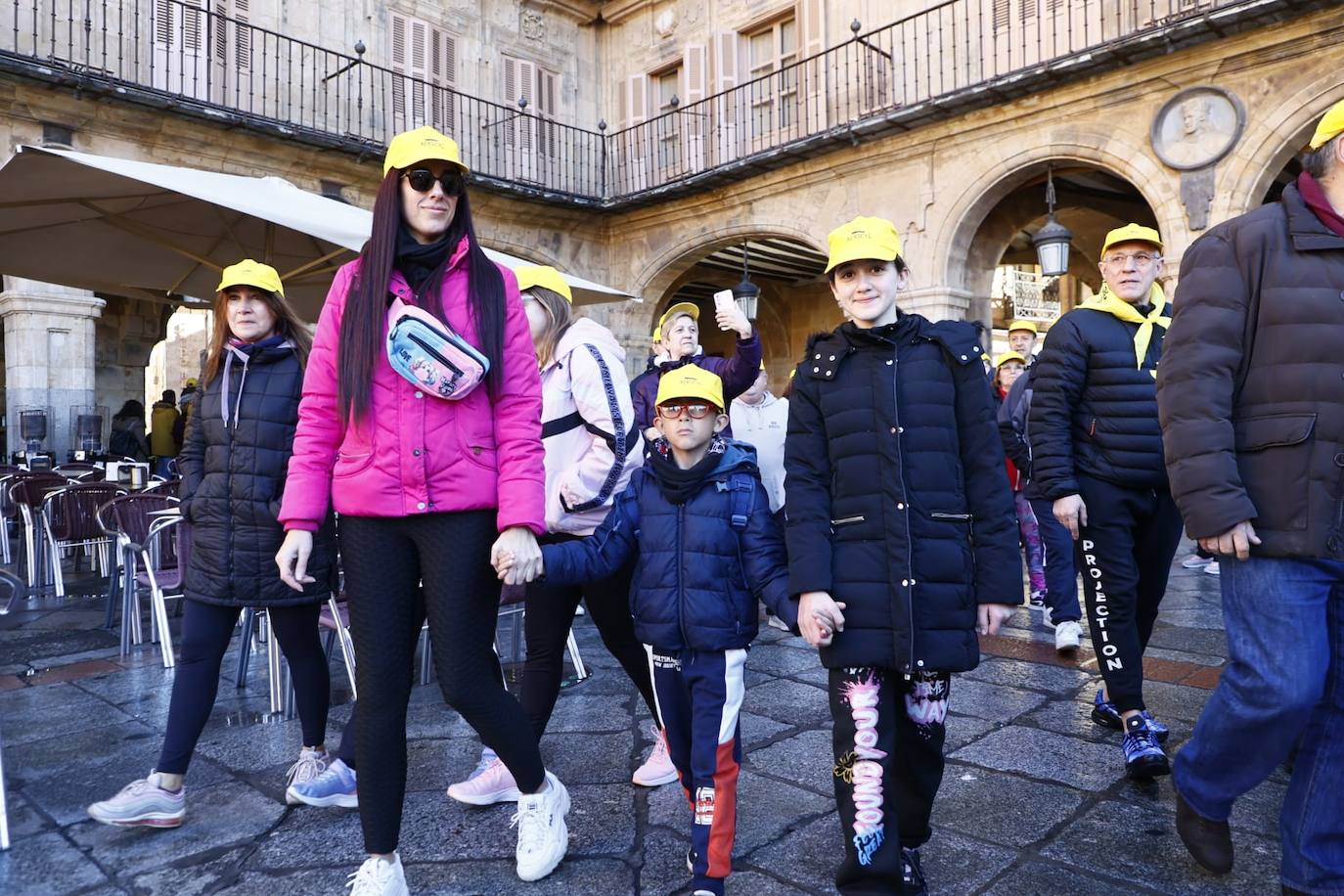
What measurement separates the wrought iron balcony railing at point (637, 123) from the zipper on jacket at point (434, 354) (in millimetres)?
8950

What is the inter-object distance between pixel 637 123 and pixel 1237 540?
13692 millimetres

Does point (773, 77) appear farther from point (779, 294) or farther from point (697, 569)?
point (697, 569)

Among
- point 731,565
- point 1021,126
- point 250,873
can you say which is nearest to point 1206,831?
point 731,565

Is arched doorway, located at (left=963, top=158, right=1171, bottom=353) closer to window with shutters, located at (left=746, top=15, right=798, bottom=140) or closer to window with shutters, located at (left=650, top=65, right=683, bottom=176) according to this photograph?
window with shutters, located at (left=746, top=15, right=798, bottom=140)

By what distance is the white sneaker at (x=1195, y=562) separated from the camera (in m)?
7.13

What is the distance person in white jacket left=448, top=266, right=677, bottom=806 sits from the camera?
2.64 meters

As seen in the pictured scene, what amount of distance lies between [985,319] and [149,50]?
10.7 meters

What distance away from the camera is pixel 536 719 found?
8.81ft

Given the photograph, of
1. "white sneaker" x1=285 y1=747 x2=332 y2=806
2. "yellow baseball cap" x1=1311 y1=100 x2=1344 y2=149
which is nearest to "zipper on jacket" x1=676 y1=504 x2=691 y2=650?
"white sneaker" x1=285 y1=747 x2=332 y2=806

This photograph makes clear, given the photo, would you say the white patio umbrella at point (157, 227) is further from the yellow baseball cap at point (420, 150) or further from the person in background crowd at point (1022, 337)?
the person in background crowd at point (1022, 337)

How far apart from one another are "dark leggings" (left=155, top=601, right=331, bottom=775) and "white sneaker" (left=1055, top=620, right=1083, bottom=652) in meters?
3.36

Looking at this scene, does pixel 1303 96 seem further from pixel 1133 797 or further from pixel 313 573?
pixel 313 573

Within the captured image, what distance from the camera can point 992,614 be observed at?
2.09 m

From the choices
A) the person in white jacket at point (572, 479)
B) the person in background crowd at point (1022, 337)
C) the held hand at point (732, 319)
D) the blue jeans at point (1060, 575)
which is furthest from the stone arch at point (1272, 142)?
the person in white jacket at point (572, 479)
